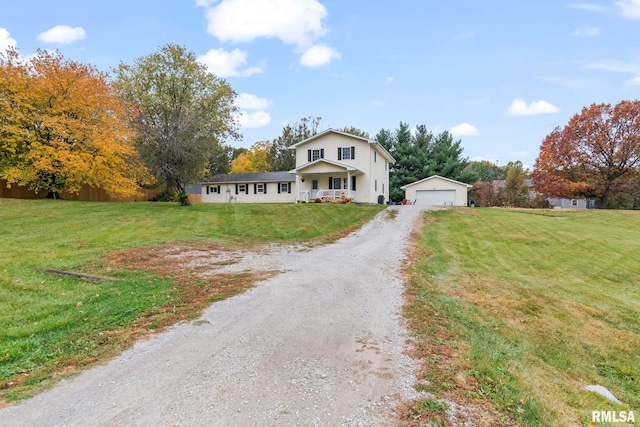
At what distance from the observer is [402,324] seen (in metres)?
5.15

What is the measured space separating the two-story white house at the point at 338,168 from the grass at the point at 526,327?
13975mm

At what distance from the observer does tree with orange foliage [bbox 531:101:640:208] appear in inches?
1220

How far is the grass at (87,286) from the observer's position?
4172 mm

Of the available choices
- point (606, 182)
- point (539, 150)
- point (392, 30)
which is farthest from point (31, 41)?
point (606, 182)

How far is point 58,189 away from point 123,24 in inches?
481

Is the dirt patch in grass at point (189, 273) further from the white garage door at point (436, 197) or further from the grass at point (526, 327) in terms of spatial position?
the white garage door at point (436, 197)

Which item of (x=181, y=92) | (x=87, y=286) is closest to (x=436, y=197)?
(x=181, y=92)

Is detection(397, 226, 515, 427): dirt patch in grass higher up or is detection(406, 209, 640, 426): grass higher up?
detection(397, 226, 515, 427): dirt patch in grass

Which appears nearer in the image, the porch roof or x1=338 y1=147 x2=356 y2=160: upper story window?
the porch roof

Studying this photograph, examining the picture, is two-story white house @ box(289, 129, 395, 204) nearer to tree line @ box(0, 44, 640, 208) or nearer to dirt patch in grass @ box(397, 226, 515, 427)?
tree line @ box(0, 44, 640, 208)

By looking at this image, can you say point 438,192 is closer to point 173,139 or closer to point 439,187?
point 439,187

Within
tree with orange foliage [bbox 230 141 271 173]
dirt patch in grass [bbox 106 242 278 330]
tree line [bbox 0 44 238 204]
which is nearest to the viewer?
dirt patch in grass [bbox 106 242 278 330]

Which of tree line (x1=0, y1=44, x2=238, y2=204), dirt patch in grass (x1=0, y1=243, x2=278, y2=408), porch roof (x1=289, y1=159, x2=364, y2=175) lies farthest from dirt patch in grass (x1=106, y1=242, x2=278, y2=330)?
porch roof (x1=289, y1=159, x2=364, y2=175)
